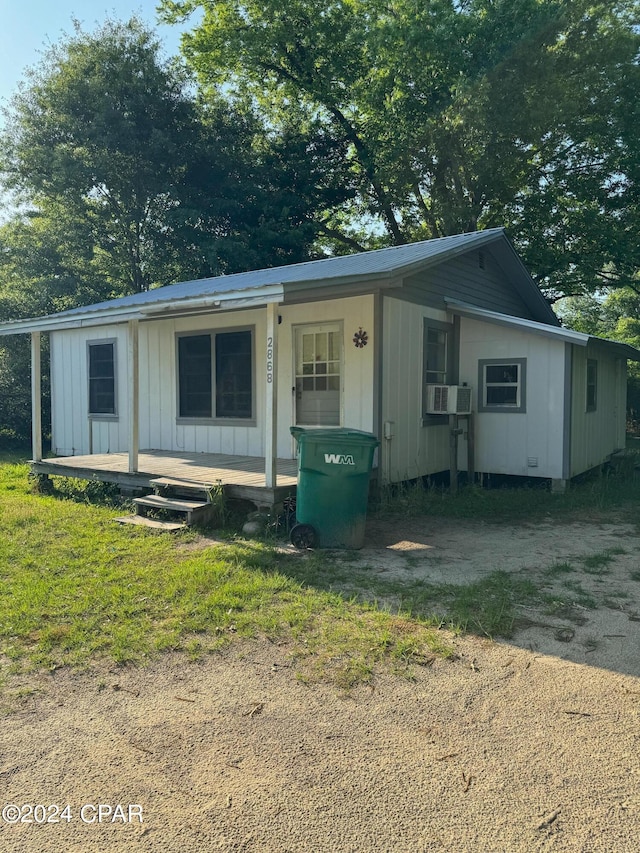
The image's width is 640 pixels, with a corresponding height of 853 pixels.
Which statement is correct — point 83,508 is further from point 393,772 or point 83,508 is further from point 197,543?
point 393,772

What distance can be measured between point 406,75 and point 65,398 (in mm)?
13773

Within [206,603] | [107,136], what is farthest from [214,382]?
[107,136]

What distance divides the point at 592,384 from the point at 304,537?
22.6 ft

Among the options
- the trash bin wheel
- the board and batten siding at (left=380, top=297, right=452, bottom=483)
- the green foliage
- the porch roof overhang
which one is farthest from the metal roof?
the green foliage

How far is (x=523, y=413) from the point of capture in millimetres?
9039

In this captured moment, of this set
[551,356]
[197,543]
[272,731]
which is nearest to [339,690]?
[272,731]

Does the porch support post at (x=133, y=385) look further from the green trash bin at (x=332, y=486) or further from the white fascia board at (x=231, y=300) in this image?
the green trash bin at (x=332, y=486)

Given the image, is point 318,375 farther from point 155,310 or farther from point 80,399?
point 80,399

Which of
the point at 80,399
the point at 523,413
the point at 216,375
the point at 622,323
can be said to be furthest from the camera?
the point at 622,323

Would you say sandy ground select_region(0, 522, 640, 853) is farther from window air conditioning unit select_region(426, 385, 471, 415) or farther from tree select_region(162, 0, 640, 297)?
tree select_region(162, 0, 640, 297)

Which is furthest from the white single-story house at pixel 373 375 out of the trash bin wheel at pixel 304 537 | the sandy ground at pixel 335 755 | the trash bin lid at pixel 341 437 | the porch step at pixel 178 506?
the sandy ground at pixel 335 755

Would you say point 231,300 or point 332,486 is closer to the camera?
point 332,486

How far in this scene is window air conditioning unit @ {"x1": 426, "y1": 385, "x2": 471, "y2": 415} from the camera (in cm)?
884

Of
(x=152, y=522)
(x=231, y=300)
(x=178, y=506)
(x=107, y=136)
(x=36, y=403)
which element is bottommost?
(x=152, y=522)
